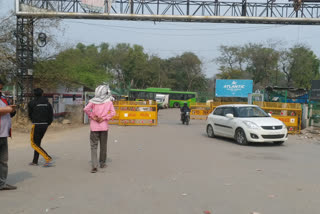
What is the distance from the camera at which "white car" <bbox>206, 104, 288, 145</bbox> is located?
1105cm

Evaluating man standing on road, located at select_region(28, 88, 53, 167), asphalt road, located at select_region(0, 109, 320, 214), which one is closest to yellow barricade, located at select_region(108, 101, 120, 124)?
asphalt road, located at select_region(0, 109, 320, 214)

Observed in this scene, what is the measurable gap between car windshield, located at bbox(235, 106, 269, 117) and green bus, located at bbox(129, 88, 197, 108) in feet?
131

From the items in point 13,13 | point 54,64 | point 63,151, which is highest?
point 13,13

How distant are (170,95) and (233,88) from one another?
1841cm

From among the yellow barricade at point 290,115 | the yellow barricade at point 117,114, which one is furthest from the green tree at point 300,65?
the yellow barricade at point 117,114

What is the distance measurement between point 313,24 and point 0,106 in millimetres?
20883

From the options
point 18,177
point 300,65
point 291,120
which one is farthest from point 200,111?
point 300,65

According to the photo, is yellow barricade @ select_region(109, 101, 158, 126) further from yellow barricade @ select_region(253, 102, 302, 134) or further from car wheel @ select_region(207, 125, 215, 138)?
yellow barricade @ select_region(253, 102, 302, 134)

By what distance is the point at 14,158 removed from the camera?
8.31 m

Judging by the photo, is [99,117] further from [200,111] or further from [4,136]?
[200,111]

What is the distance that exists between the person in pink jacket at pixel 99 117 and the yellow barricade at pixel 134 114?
12406mm

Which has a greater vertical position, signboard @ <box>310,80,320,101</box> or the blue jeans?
signboard @ <box>310,80,320,101</box>

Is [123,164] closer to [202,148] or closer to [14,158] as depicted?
[14,158]

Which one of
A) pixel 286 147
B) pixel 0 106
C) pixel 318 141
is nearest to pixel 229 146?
pixel 286 147
